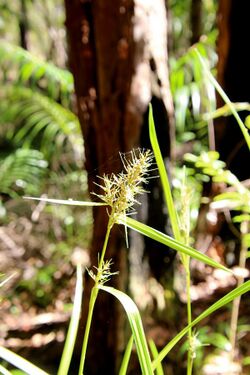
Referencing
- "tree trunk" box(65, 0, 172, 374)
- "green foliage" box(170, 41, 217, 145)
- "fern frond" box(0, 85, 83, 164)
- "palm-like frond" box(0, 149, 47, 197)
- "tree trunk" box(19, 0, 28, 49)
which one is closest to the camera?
"tree trunk" box(65, 0, 172, 374)

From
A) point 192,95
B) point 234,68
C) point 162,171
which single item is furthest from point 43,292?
point 162,171

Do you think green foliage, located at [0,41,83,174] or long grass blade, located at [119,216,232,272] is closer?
long grass blade, located at [119,216,232,272]

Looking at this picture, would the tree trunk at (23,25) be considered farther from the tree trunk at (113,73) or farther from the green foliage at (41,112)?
the tree trunk at (113,73)

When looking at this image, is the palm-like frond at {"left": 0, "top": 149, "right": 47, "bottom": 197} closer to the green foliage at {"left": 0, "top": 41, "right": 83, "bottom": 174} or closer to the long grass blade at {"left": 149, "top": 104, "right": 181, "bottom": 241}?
the green foliage at {"left": 0, "top": 41, "right": 83, "bottom": 174}

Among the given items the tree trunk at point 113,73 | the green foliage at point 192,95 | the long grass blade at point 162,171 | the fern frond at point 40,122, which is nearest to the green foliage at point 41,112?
the fern frond at point 40,122

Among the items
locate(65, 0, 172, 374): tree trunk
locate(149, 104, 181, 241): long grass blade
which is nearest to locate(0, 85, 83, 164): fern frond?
locate(65, 0, 172, 374): tree trunk

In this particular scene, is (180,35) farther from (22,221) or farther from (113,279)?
(113,279)
